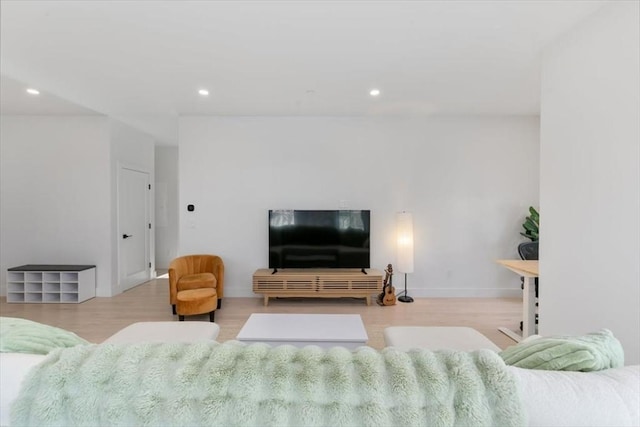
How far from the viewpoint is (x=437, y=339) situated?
2018 mm

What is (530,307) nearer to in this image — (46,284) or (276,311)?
(276,311)

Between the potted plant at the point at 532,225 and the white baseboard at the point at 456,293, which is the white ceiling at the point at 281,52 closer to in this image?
the potted plant at the point at 532,225

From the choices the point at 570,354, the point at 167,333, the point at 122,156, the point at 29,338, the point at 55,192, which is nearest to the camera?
the point at 570,354

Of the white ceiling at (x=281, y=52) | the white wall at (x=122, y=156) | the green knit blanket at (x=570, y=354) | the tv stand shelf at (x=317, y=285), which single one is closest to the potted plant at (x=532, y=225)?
the white ceiling at (x=281, y=52)

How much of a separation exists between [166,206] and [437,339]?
604 centimetres

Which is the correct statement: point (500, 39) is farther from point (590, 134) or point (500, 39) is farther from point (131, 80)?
point (131, 80)

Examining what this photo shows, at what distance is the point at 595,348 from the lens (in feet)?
3.04

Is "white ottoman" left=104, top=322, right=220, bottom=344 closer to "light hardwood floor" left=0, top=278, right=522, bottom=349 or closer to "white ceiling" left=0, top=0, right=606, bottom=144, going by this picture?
"light hardwood floor" left=0, top=278, right=522, bottom=349

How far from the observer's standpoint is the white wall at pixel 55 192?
169 inches

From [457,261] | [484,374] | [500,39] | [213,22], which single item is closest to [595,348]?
[484,374]

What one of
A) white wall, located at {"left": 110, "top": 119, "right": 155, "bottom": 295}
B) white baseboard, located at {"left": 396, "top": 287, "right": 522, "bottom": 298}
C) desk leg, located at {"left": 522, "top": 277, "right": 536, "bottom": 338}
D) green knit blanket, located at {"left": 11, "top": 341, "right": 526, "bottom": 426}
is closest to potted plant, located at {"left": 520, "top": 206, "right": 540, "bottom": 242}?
white baseboard, located at {"left": 396, "top": 287, "right": 522, "bottom": 298}

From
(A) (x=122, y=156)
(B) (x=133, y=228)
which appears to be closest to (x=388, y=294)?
(B) (x=133, y=228)

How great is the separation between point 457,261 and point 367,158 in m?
2.01

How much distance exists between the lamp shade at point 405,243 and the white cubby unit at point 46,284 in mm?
4370
